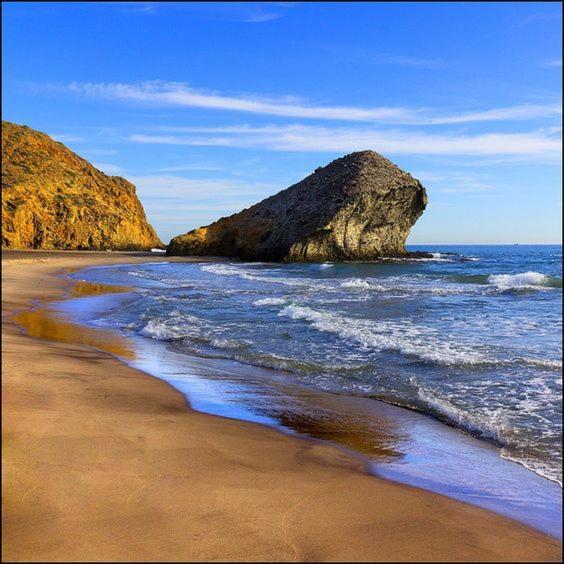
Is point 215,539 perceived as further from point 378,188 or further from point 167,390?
point 378,188

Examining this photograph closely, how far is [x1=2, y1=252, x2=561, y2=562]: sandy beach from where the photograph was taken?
2.59 metres

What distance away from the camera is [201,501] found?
10.2ft

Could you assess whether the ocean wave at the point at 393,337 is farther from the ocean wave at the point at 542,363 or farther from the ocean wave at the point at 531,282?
the ocean wave at the point at 531,282

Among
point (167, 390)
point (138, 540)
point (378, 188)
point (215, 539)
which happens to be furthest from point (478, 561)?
point (378, 188)

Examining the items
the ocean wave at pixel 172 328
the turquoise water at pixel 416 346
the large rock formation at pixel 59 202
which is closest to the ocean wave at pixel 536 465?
the turquoise water at pixel 416 346

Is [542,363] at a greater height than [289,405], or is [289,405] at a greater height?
[542,363]

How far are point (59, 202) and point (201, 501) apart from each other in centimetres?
6824

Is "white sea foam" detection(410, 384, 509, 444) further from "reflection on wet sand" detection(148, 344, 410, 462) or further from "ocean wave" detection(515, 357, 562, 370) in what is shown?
"ocean wave" detection(515, 357, 562, 370)

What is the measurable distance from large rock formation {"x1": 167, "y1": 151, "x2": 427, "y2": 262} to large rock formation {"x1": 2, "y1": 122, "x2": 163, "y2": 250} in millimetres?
20152

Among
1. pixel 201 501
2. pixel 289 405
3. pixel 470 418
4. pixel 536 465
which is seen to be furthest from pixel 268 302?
pixel 201 501

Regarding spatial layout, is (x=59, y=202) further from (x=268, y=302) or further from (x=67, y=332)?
(x=67, y=332)

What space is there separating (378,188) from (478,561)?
168 feet

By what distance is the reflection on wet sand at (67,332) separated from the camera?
9289 millimetres

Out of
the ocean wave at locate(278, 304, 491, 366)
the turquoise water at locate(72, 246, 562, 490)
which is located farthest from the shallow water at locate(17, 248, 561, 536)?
the ocean wave at locate(278, 304, 491, 366)
